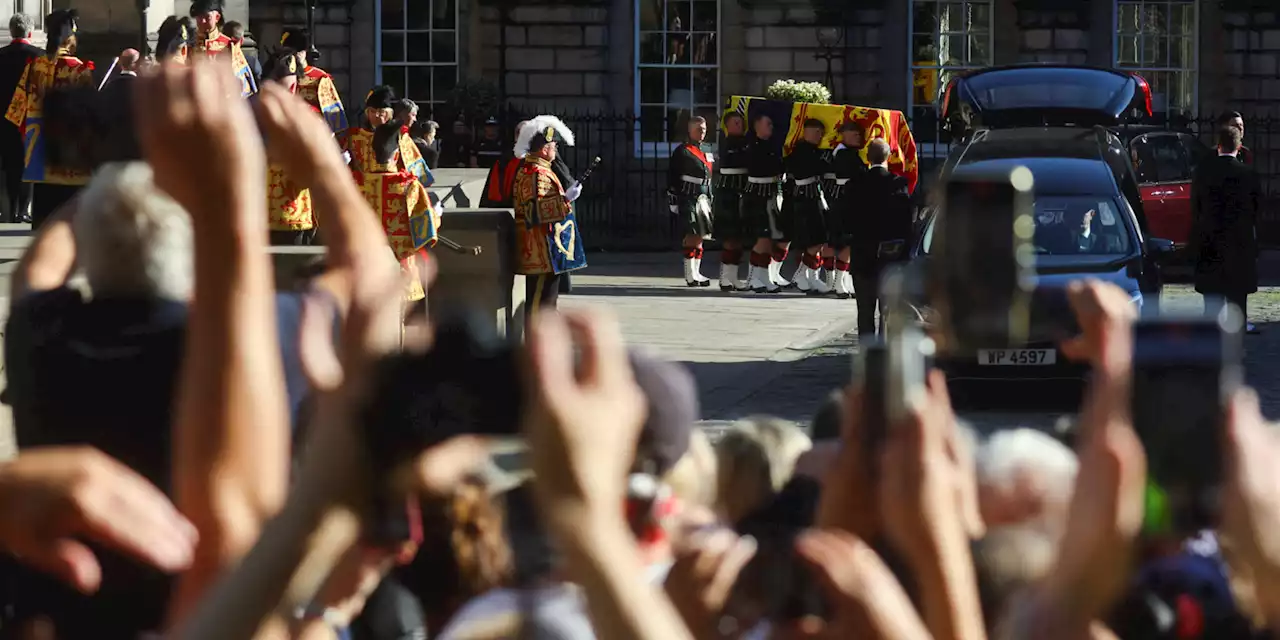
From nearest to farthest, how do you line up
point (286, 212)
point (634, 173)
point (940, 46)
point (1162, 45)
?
1. point (286, 212)
2. point (634, 173)
3. point (940, 46)
4. point (1162, 45)

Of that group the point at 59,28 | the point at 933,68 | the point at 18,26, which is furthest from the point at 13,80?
the point at 933,68

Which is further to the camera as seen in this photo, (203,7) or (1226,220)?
(203,7)

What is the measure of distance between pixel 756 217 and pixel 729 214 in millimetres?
258

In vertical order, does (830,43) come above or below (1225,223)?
above

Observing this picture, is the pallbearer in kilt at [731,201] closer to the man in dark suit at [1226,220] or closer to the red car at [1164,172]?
the red car at [1164,172]

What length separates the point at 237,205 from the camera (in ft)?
8.41

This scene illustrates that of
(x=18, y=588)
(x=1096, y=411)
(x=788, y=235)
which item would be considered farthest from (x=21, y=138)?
(x=1096, y=411)

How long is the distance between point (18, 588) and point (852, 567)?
4.73 ft

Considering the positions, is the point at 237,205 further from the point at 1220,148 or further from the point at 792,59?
the point at 792,59

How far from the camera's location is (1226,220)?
14062 millimetres

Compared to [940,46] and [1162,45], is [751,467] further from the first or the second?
[1162,45]

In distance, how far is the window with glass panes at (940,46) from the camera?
2770 centimetres

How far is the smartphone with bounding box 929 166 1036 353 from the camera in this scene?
260 centimetres

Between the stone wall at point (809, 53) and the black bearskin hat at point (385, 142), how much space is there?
48.3ft
